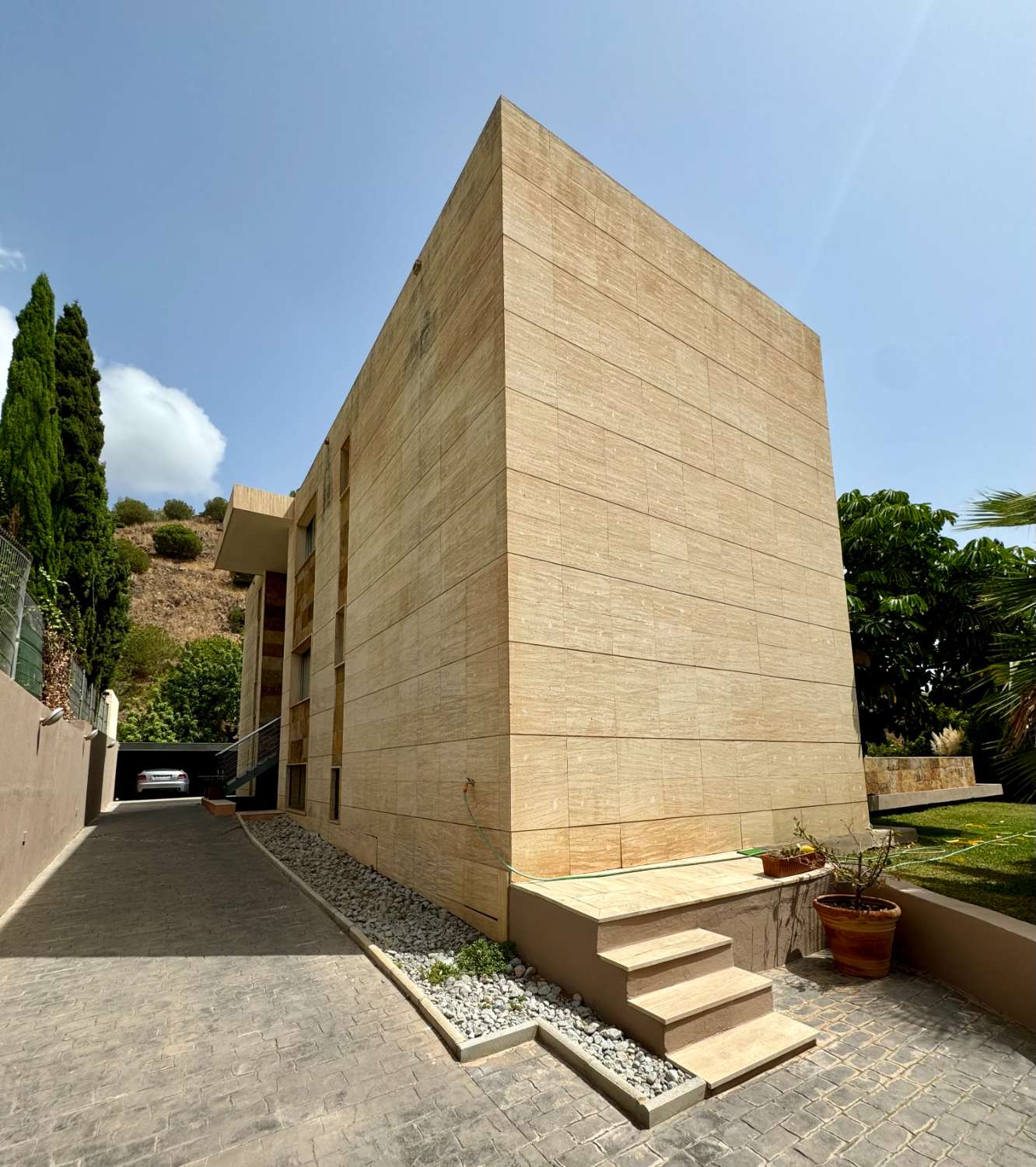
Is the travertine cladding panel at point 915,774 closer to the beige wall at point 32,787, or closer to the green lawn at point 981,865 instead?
the green lawn at point 981,865

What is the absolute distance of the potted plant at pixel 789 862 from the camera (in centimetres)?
632

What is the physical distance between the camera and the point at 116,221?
31.0ft

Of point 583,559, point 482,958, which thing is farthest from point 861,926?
point 583,559

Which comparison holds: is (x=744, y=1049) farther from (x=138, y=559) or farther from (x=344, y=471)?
(x=138, y=559)

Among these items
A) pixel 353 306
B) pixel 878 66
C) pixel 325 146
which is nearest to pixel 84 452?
pixel 353 306

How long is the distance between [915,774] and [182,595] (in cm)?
6124

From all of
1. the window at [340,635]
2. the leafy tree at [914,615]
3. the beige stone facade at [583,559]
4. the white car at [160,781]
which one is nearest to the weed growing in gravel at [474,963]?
the beige stone facade at [583,559]

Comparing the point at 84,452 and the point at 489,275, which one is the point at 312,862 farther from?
the point at 84,452

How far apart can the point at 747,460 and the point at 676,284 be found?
9.49 ft

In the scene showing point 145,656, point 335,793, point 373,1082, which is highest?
point 145,656

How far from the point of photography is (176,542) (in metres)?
63.8

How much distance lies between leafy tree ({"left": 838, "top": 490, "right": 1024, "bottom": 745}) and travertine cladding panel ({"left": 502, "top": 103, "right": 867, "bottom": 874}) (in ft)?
12.2

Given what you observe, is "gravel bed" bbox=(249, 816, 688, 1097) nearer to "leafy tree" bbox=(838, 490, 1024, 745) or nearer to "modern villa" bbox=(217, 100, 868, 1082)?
"modern villa" bbox=(217, 100, 868, 1082)

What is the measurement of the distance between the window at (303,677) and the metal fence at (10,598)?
7.74 m
